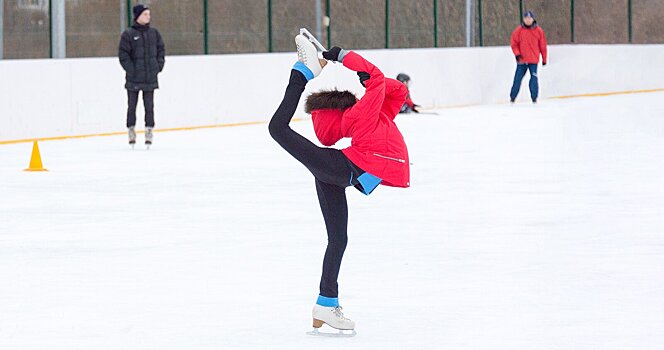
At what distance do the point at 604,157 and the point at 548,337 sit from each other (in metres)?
10.8

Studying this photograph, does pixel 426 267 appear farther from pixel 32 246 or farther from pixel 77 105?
pixel 77 105

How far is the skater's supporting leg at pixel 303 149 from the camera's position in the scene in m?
6.76

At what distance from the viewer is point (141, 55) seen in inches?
726

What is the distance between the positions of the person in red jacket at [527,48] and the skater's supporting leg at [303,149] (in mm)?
23473

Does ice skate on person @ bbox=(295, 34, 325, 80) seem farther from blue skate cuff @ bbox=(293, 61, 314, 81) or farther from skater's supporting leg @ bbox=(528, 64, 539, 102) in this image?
skater's supporting leg @ bbox=(528, 64, 539, 102)

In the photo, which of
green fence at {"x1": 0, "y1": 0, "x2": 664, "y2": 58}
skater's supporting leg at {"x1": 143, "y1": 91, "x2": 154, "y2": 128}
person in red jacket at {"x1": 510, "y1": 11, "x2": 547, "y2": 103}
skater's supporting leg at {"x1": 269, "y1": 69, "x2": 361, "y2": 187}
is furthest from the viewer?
person in red jacket at {"x1": 510, "y1": 11, "x2": 547, "y2": 103}

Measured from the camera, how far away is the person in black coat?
18.4 meters

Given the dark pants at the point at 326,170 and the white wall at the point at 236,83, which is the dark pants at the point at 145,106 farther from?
the dark pants at the point at 326,170

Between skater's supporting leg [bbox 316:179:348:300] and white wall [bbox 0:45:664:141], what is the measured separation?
13652 millimetres

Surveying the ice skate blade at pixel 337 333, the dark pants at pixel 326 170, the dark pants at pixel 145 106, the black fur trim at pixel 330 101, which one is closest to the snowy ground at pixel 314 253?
the ice skate blade at pixel 337 333

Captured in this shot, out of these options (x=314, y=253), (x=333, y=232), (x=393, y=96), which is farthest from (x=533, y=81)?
(x=333, y=232)

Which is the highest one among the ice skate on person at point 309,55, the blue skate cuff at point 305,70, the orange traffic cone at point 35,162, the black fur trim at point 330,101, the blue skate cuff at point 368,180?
the ice skate on person at point 309,55

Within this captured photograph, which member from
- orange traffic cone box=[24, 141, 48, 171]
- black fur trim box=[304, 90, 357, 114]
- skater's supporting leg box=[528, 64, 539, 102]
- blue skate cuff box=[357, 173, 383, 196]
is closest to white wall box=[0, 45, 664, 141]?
skater's supporting leg box=[528, 64, 539, 102]

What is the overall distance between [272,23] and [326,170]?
20.2 metres
